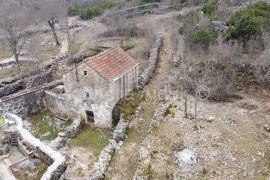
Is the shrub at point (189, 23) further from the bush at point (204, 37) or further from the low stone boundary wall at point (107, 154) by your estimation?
the low stone boundary wall at point (107, 154)

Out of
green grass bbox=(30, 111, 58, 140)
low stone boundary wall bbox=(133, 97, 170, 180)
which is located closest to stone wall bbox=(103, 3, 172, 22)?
green grass bbox=(30, 111, 58, 140)

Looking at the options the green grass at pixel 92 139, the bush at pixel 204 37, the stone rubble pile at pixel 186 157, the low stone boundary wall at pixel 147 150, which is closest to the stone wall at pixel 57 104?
the green grass at pixel 92 139

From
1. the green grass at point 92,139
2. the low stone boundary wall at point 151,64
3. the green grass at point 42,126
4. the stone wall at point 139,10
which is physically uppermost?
the stone wall at point 139,10

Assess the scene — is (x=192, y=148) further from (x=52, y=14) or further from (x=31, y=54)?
(x=52, y=14)

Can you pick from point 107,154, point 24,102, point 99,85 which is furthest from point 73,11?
point 107,154

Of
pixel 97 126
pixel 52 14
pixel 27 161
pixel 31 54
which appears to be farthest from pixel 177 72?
pixel 52 14

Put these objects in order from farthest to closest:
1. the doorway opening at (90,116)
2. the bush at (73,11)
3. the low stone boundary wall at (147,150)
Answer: the bush at (73,11) → the doorway opening at (90,116) → the low stone boundary wall at (147,150)

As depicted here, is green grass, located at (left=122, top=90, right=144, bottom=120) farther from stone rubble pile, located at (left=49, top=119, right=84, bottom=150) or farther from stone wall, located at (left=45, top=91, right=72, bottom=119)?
stone wall, located at (left=45, top=91, right=72, bottom=119)

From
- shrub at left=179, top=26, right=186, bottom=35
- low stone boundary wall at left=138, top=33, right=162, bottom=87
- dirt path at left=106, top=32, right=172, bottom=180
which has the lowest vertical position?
dirt path at left=106, top=32, right=172, bottom=180

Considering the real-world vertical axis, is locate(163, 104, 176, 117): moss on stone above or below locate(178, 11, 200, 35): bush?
below
